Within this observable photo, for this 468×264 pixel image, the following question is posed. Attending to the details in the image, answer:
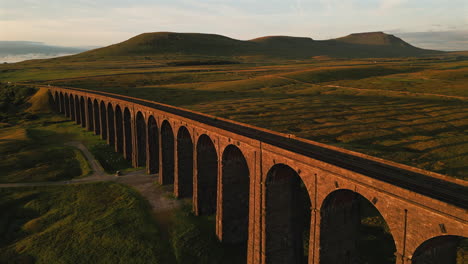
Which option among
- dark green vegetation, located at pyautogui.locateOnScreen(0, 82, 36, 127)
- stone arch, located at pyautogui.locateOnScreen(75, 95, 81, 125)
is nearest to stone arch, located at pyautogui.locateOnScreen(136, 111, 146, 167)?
stone arch, located at pyautogui.locateOnScreen(75, 95, 81, 125)

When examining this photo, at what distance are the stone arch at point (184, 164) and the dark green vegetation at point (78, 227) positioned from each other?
545 centimetres

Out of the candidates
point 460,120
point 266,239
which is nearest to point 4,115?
point 266,239

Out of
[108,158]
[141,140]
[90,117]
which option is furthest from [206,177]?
[90,117]

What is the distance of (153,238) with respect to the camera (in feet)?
121

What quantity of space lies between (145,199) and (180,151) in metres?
8.43

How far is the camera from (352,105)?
79.1 metres

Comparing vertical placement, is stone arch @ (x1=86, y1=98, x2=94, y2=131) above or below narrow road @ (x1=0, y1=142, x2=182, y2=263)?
above

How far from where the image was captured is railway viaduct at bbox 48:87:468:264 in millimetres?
19297

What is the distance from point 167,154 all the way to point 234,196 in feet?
57.4

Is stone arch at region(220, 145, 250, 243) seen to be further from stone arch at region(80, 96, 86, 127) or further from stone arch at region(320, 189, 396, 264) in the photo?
stone arch at region(80, 96, 86, 127)

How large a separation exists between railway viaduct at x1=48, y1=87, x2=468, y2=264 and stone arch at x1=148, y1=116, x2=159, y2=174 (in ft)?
7.59

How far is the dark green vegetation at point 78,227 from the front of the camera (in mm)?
33781

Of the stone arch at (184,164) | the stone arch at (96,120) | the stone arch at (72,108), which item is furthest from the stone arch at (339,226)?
the stone arch at (72,108)

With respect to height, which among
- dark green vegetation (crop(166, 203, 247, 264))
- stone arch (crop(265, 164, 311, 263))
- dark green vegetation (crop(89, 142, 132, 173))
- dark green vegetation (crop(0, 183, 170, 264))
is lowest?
dark green vegetation (crop(166, 203, 247, 264))
